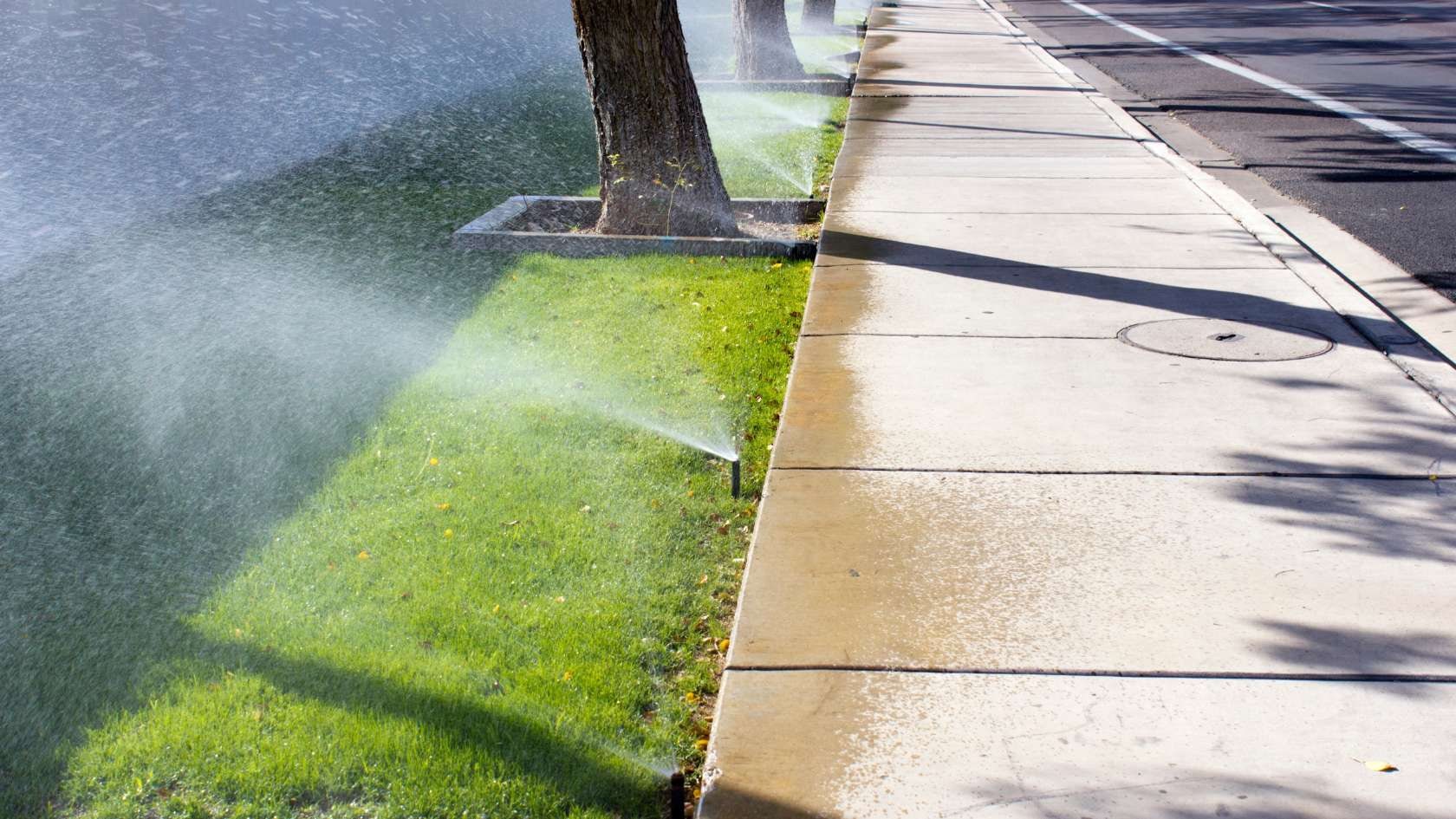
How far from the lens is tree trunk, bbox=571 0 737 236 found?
751cm

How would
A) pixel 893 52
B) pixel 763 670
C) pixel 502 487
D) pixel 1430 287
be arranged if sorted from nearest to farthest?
pixel 763 670 → pixel 502 487 → pixel 1430 287 → pixel 893 52

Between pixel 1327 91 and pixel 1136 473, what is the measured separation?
11367 millimetres

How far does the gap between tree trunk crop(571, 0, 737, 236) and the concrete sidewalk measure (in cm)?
102

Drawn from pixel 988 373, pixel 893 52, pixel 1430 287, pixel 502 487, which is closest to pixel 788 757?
pixel 502 487

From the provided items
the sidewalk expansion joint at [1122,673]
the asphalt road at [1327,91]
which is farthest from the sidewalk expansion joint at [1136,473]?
the asphalt road at [1327,91]

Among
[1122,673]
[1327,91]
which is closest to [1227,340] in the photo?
[1122,673]

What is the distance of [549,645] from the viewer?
10.6ft

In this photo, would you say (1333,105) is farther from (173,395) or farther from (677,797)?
(677,797)

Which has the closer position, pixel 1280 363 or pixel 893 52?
pixel 1280 363

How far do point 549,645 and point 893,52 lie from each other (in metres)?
17.2

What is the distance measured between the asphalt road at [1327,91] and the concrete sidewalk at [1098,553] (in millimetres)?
1651

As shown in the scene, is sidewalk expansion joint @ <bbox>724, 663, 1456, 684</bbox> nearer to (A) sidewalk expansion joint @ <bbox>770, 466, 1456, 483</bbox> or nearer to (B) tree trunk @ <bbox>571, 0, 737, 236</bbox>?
(A) sidewalk expansion joint @ <bbox>770, 466, 1456, 483</bbox>

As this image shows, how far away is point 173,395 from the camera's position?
4816 mm

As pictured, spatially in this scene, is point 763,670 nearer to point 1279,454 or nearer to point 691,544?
point 691,544
